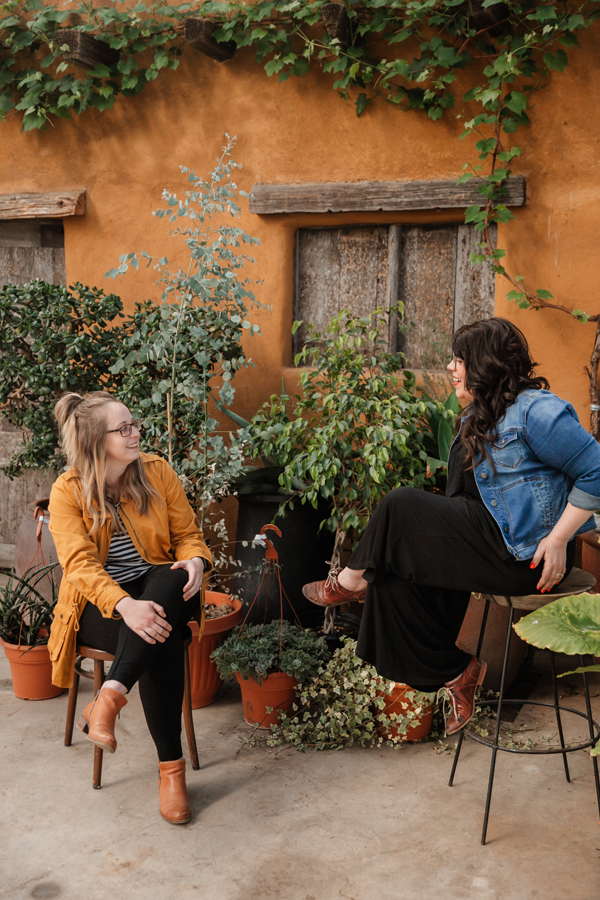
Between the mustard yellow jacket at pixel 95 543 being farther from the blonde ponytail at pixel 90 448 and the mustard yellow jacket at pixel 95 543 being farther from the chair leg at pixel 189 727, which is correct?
the chair leg at pixel 189 727

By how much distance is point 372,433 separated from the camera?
121 inches

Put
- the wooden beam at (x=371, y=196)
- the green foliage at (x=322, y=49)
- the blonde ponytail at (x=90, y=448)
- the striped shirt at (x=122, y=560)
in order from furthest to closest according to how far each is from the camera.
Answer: the wooden beam at (x=371, y=196) < the green foliage at (x=322, y=49) < the striped shirt at (x=122, y=560) < the blonde ponytail at (x=90, y=448)

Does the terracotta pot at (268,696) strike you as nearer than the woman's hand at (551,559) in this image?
No

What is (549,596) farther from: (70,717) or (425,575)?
(70,717)

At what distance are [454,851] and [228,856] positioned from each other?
2.24 ft

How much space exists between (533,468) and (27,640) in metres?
2.26

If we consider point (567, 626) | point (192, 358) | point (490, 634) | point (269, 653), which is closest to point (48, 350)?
point (192, 358)

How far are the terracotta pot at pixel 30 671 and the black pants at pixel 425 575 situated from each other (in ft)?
5.03

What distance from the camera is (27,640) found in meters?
3.26

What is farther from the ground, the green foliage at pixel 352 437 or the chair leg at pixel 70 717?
the green foliage at pixel 352 437

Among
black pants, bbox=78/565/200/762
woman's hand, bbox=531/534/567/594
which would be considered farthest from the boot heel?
woman's hand, bbox=531/534/567/594

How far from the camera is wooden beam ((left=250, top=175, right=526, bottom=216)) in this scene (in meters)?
3.72

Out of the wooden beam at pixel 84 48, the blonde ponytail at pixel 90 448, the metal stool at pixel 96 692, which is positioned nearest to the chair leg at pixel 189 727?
the metal stool at pixel 96 692

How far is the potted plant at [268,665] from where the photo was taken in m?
2.98
